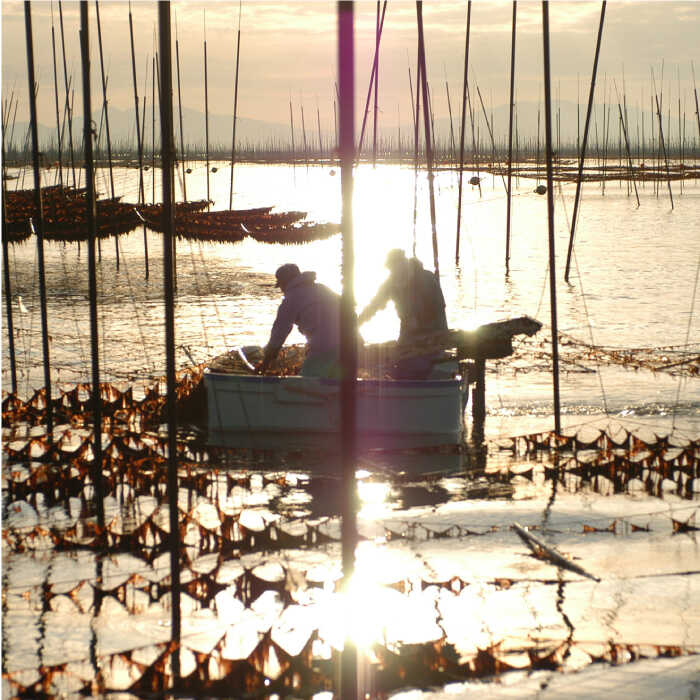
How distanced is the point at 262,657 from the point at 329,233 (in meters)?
30.5

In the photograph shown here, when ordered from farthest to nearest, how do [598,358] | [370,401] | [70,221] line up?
[70,221] → [598,358] → [370,401]

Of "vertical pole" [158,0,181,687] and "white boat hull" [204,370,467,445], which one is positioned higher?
"vertical pole" [158,0,181,687]

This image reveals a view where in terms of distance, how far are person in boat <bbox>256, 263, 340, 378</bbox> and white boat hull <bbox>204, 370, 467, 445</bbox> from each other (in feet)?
1.10

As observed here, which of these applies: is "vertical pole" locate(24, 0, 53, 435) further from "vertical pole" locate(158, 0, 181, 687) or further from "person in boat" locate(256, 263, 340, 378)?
"vertical pole" locate(158, 0, 181, 687)

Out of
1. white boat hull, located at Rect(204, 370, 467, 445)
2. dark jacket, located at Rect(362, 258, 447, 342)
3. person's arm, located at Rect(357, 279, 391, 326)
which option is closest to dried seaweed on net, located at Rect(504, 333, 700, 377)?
dark jacket, located at Rect(362, 258, 447, 342)

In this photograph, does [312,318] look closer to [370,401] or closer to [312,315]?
[312,315]

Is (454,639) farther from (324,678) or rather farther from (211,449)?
(211,449)

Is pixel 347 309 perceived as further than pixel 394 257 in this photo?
No

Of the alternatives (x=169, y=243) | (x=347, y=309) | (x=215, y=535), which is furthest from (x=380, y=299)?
(x=347, y=309)

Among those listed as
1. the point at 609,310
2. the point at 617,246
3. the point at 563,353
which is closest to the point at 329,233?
the point at 617,246

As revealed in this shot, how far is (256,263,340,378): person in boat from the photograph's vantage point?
7641mm

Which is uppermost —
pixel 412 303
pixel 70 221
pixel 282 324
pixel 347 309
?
pixel 70 221

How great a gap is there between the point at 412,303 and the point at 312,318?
820mm

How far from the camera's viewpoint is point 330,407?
745cm
